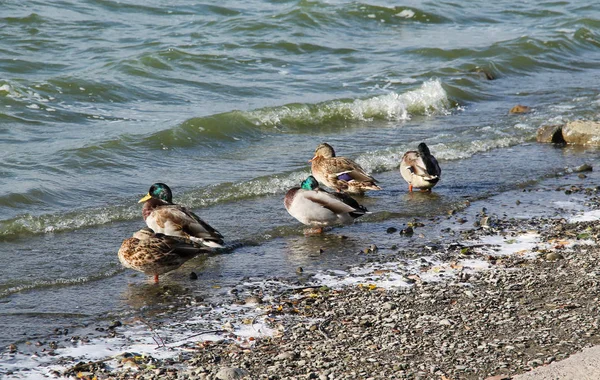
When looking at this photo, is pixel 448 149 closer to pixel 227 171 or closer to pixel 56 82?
pixel 227 171

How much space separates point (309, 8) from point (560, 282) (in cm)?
1819

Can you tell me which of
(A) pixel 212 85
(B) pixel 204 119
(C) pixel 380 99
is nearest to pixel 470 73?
(C) pixel 380 99

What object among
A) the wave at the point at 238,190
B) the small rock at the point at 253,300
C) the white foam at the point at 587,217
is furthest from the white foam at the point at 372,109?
the small rock at the point at 253,300

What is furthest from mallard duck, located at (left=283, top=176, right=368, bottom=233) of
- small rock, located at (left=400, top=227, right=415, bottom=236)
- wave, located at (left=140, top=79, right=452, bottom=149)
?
wave, located at (left=140, top=79, right=452, bottom=149)

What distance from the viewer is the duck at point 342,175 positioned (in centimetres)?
1044

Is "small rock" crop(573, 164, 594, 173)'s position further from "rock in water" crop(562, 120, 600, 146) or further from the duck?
the duck

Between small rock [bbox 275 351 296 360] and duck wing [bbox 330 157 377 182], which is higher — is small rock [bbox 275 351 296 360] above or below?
below

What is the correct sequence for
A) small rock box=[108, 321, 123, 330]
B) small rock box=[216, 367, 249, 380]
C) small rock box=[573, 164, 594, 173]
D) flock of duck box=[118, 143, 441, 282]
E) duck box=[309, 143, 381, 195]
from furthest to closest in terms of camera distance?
small rock box=[573, 164, 594, 173]
duck box=[309, 143, 381, 195]
flock of duck box=[118, 143, 441, 282]
small rock box=[108, 321, 123, 330]
small rock box=[216, 367, 249, 380]

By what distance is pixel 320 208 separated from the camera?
8984 mm

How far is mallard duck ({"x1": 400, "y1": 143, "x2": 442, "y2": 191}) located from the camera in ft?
34.4

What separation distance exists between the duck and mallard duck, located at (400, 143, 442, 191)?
1.50 feet

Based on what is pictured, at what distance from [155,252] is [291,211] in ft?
6.46

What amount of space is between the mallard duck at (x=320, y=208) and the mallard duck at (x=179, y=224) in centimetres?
101

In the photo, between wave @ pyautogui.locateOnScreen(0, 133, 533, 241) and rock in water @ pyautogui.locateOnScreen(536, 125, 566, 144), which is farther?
rock in water @ pyautogui.locateOnScreen(536, 125, 566, 144)
